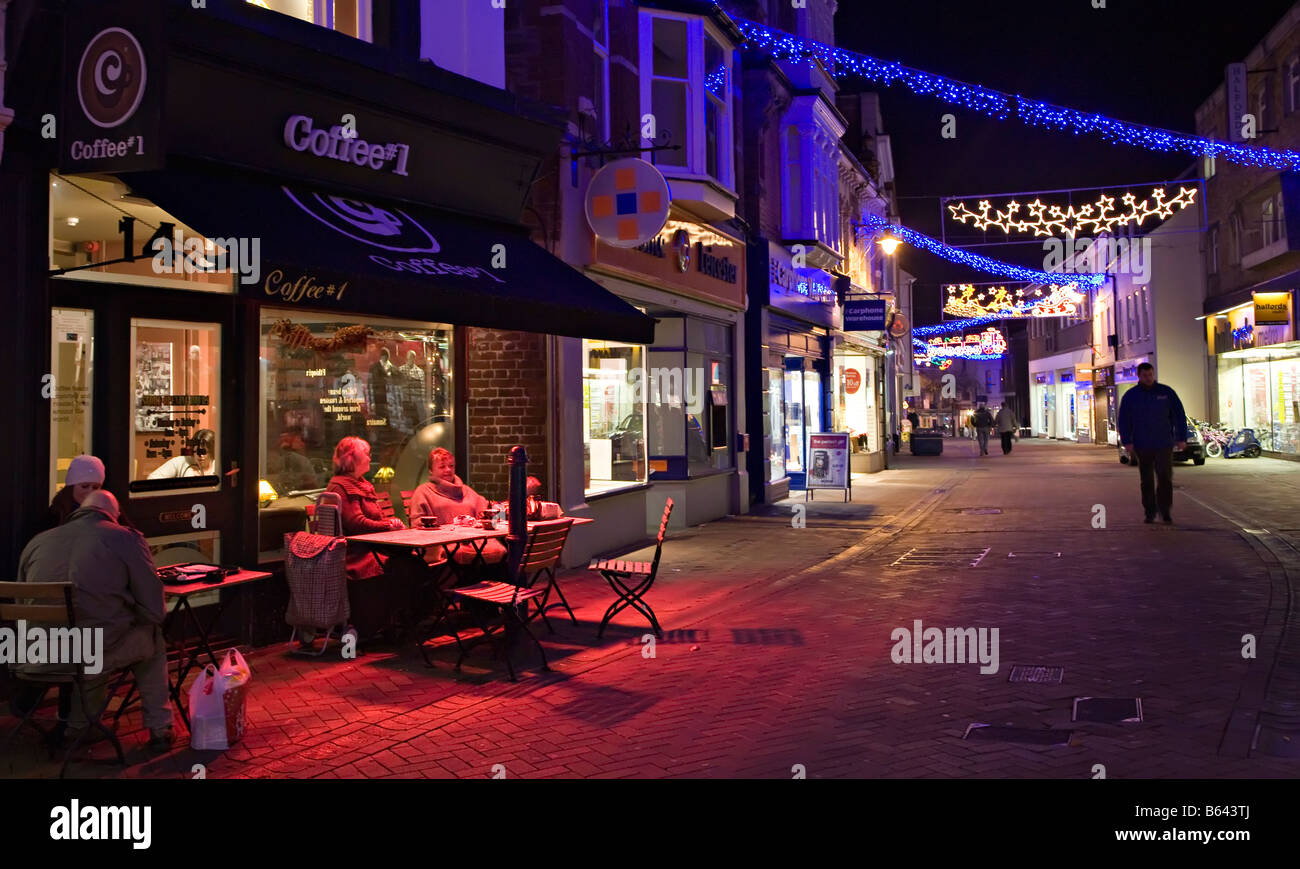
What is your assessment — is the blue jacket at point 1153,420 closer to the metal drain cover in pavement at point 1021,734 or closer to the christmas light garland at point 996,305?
the metal drain cover in pavement at point 1021,734

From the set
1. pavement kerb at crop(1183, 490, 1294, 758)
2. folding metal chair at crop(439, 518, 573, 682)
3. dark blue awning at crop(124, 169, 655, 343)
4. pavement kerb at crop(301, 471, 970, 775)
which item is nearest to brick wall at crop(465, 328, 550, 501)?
dark blue awning at crop(124, 169, 655, 343)

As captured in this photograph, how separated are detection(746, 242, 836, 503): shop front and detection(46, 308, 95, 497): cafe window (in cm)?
1261

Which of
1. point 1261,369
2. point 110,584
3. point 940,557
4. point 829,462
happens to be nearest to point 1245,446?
point 1261,369

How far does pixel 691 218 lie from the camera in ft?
49.3

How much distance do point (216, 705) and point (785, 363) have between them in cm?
1751

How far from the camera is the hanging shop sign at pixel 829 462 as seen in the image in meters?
19.0

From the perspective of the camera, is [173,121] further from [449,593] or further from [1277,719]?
[1277,719]

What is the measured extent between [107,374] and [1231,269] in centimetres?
3258

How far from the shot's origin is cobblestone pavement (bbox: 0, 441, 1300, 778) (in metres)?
5.32

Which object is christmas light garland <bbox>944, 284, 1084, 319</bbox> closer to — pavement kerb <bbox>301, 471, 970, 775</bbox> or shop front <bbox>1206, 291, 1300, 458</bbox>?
shop front <bbox>1206, 291, 1300, 458</bbox>

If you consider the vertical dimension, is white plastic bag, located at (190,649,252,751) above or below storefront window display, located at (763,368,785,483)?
below

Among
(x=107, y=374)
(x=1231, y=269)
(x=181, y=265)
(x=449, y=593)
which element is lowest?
(x=449, y=593)

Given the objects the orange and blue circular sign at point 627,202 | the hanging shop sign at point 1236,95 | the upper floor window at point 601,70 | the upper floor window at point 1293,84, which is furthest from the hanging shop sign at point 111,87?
the hanging shop sign at point 1236,95

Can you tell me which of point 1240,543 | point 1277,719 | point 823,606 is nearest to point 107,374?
A: point 823,606
